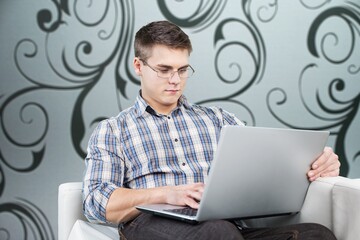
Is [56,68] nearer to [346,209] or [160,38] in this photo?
[160,38]

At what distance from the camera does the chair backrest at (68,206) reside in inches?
65.7

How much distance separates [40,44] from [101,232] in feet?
3.86

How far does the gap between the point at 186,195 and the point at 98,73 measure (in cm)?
128

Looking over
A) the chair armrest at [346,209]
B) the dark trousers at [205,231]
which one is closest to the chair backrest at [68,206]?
the dark trousers at [205,231]

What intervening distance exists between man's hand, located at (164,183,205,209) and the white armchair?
0.91ft

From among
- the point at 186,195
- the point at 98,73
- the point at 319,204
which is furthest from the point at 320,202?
the point at 98,73

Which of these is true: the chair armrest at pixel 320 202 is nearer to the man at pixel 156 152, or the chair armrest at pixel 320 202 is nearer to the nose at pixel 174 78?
the man at pixel 156 152

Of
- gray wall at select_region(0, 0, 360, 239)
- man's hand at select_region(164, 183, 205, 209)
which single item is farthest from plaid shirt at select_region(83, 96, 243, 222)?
gray wall at select_region(0, 0, 360, 239)

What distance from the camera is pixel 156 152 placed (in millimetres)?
1692

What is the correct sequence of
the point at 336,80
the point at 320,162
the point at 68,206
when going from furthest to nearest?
the point at 336,80
the point at 68,206
the point at 320,162

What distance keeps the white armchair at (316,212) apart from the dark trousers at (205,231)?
84 mm

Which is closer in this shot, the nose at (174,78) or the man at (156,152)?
the man at (156,152)

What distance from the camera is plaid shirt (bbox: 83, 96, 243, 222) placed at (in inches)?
61.9

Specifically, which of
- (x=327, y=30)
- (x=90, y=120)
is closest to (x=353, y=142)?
(x=327, y=30)
